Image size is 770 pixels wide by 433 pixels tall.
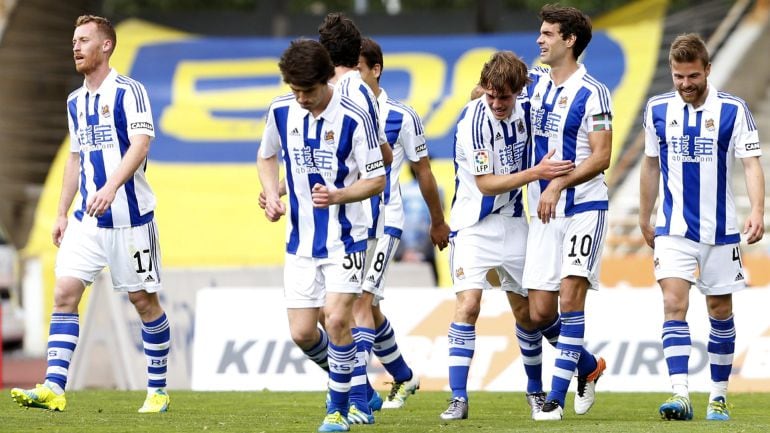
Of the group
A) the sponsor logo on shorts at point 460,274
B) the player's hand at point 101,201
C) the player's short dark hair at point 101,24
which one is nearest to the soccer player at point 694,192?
the sponsor logo on shorts at point 460,274

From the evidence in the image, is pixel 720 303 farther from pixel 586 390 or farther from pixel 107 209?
pixel 107 209

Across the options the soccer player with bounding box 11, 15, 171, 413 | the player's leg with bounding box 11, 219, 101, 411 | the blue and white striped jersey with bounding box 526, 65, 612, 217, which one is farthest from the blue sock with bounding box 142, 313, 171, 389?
the blue and white striped jersey with bounding box 526, 65, 612, 217

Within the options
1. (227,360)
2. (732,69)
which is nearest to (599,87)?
(227,360)

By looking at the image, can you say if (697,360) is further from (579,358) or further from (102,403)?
(102,403)

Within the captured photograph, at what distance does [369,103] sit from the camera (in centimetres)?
840

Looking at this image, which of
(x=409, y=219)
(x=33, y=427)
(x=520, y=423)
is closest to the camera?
(x=33, y=427)

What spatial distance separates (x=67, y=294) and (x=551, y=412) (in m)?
3.05

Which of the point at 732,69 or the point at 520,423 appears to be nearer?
the point at 520,423

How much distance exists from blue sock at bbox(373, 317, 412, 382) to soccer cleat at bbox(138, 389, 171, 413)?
4.93 ft

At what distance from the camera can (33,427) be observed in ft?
27.5

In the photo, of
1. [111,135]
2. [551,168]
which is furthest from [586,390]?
[111,135]

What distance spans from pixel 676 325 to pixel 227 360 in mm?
5040

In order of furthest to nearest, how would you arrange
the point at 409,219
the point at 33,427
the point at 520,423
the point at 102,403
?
the point at 409,219 → the point at 102,403 → the point at 520,423 → the point at 33,427

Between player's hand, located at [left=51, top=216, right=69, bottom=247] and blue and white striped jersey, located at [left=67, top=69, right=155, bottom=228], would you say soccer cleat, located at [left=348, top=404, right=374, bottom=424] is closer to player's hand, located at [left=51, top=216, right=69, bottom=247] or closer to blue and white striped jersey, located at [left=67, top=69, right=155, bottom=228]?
blue and white striped jersey, located at [left=67, top=69, right=155, bottom=228]
